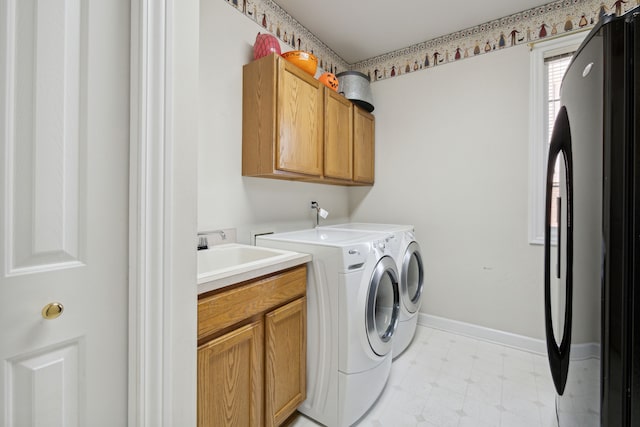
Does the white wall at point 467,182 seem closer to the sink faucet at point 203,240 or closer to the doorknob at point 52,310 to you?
the sink faucet at point 203,240

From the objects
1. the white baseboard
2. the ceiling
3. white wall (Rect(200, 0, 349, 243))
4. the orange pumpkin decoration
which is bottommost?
the white baseboard

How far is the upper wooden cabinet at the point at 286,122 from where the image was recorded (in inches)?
66.6

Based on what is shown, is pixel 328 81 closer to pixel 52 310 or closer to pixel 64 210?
pixel 64 210

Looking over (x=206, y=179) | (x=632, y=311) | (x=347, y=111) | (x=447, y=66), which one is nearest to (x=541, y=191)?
(x=447, y=66)

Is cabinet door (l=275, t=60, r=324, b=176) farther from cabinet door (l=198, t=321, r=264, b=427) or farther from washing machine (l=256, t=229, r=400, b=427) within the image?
cabinet door (l=198, t=321, r=264, b=427)

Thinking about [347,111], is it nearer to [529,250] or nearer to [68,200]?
[529,250]

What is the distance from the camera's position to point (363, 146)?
2.63m

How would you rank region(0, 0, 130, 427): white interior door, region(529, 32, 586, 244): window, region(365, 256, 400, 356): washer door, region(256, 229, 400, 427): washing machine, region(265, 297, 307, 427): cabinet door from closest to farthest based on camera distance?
1. region(0, 0, 130, 427): white interior door
2. region(265, 297, 307, 427): cabinet door
3. region(256, 229, 400, 427): washing machine
4. region(365, 256, 400, 356): washer door
5. region(529, 32, 586, 244): window

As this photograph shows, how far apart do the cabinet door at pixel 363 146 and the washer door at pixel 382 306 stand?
1.07 metres

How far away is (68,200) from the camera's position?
0.66 m

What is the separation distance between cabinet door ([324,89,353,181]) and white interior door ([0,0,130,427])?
152 centimetres

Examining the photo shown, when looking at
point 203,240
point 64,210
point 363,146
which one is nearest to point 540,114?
point 363,146

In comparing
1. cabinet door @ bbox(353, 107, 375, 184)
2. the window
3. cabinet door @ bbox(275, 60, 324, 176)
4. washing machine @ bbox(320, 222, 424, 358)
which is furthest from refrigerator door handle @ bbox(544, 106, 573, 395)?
cabinet door @ bbox(353, 107, 375, 184)

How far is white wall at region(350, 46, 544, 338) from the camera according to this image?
7.11 ft
